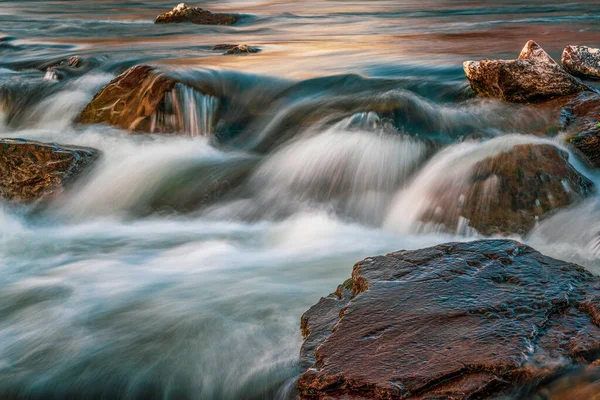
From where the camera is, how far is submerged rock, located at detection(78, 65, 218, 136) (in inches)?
313

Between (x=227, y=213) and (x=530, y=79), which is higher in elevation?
(x=530, y=79)

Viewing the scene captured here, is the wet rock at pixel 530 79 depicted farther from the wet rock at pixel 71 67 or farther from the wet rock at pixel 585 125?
the wet rock at pixel 71 67

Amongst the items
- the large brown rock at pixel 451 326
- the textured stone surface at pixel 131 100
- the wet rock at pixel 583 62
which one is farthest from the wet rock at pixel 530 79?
the textured stone surface at pixel 131 100

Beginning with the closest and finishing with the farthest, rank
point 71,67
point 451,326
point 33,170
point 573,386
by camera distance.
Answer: point 573,386 → point 451,326 → point 33,170 → point 71,67

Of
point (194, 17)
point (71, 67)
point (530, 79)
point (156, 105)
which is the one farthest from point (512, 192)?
point (194, 17)

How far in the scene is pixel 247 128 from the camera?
7.96 meters

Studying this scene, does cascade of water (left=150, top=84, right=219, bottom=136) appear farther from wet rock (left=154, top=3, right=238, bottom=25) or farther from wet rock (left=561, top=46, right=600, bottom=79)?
wet rock (left=154, top=3, right=238, bottom=25)

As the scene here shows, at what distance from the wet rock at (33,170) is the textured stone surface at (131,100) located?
127cm

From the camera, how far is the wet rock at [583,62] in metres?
8.02

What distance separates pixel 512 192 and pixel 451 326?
258 centimetres

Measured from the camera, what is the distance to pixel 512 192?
5402 millimetres

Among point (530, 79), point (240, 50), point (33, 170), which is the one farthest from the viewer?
point (240, 50)

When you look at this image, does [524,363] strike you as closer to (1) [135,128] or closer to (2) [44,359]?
(2) [44,359]

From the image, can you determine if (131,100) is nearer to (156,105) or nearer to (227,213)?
(156,105)
